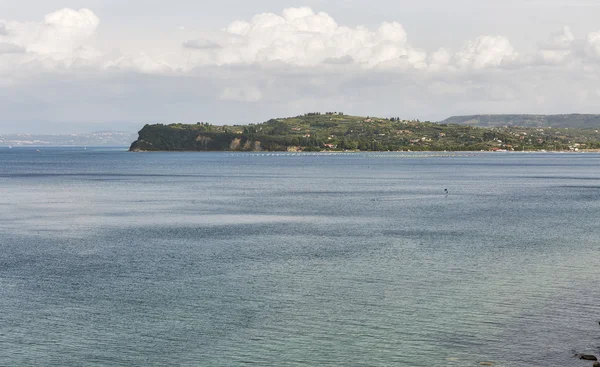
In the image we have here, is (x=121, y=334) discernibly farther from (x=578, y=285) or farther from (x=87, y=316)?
(x=578, y=285)

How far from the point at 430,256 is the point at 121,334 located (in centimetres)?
2853

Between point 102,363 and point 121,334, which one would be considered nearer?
point 102,363

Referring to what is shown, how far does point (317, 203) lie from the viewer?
345ft

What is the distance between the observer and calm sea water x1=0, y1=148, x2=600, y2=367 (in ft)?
110

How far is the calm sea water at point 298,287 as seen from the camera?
1318 inches

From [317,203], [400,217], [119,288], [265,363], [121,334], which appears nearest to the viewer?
[265,363]

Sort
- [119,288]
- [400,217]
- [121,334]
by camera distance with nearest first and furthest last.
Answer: [121,334]
[119,288]
[400,217]

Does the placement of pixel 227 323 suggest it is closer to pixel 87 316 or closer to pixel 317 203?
pixel 87 316

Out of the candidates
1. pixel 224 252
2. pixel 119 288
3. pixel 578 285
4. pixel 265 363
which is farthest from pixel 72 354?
pixel 578 285

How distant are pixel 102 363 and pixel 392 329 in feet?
46.2

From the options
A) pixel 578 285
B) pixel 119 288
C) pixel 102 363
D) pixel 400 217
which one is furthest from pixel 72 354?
pixel 400 217

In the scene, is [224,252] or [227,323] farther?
[224,252]

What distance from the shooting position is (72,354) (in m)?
32.8

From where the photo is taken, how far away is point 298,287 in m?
45.6
